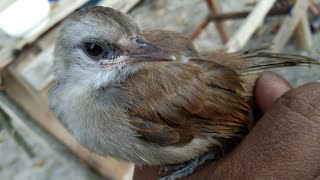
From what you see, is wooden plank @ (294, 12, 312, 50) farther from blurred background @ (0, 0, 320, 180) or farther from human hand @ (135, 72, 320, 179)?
A: human hand @ (135, 72, 320, 179)

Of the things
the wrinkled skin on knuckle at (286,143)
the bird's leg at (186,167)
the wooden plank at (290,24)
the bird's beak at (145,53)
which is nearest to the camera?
the wrinkled skin on knuckle at (286,143)

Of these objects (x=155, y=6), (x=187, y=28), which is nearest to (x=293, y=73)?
(x=187, y=28)

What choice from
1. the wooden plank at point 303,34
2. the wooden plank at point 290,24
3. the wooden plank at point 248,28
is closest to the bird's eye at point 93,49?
the wooden plank at point 248,28

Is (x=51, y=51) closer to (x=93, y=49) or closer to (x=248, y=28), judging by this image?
(x=93, y=49)

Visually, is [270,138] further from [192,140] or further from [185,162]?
[185,162]

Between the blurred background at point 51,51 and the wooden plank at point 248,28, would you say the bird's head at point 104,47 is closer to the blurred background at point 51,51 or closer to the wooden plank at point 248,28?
the blurred background at point 51,51

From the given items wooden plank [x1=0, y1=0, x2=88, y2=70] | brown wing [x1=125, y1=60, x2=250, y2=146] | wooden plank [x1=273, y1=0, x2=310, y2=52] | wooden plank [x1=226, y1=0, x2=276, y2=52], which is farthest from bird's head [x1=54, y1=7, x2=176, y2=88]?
wooden plank [x1=273, y1=0, x2=310, y2=52]
